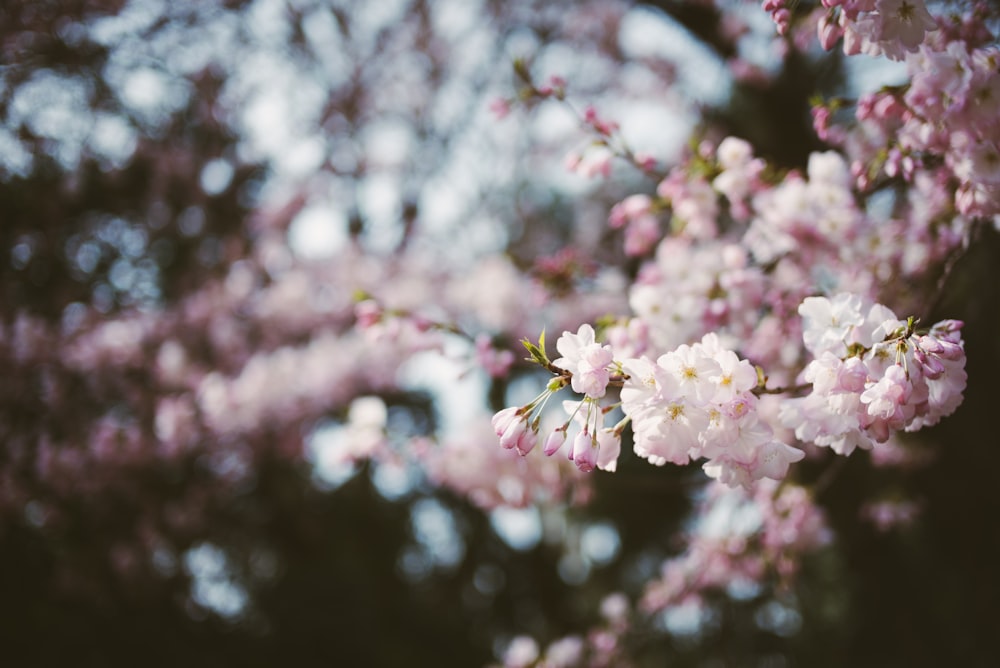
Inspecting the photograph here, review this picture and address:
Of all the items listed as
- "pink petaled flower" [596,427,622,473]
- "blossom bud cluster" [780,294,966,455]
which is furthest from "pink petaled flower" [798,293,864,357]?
"pink petaled flower" [596,427,622,473]

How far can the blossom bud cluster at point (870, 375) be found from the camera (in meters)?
1.07

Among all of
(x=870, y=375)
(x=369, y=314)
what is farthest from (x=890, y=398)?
(x=369, y=314)

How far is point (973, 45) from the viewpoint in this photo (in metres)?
1.60

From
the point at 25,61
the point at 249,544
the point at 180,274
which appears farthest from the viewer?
the point at 249,544

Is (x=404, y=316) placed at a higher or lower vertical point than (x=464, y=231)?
higher

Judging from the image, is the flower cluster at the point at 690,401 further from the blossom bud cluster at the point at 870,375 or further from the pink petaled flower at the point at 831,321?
the pink petaled flower at the point at 831,321

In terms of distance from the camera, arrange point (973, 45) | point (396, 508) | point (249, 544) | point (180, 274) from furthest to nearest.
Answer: point (396, 508) < point (249, 544) < point (180, 274) < point (973, 45)

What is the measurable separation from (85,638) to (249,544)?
1.98 metres

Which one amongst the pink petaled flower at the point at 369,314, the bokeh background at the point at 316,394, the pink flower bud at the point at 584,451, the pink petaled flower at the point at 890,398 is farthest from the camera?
the bokeh background at the point at 316,394

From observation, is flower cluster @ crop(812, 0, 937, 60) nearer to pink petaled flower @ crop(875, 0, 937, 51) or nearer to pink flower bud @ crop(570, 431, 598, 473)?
pink petaled flower @ crop(875, 0, 937, 51)

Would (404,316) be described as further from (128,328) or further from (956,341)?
(128,328)

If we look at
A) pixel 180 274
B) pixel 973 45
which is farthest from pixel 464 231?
pixel 973 45

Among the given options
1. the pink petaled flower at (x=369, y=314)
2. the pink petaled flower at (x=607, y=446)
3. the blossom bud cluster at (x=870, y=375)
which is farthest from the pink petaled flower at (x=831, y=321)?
the pink petaled flower at (x=369, y=314)

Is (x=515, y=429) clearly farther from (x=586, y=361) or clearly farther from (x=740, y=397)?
(x=740, y=397)
